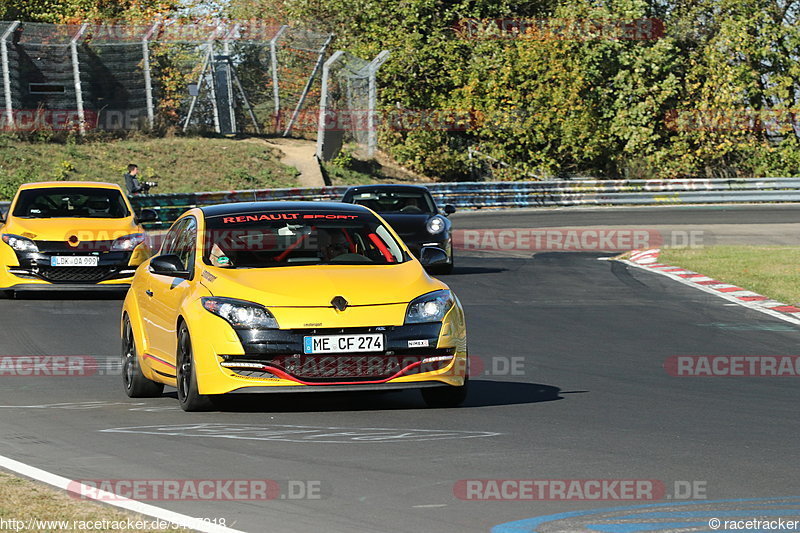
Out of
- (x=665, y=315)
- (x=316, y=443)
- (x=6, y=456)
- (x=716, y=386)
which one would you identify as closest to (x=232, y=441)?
(x=316, y=443)

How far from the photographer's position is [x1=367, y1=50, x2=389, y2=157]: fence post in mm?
49938

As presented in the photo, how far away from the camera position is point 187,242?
10.6m

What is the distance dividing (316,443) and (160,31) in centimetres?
3740

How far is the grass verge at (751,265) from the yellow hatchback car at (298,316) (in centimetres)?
1035

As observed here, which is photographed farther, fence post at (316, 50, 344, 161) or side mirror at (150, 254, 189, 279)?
fence post at (316, 50, 344, 161)

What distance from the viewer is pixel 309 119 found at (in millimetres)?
49969

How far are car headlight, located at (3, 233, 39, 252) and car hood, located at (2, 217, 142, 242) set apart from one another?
0.06 meters

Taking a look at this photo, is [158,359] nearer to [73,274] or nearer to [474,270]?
[73,274]

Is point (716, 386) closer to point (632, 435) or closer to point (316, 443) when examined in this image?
point (632, 435)

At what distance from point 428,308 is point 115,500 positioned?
3.41m

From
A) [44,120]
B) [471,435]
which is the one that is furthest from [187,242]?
[44,120]

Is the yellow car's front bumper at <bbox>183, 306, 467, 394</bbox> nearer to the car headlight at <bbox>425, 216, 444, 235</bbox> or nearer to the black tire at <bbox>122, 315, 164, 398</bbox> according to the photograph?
the black tire at <bbox>122, 315, 164, 398</bbox>

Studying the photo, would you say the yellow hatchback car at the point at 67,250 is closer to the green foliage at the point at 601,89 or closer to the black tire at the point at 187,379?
the black tire at the point at 187,379

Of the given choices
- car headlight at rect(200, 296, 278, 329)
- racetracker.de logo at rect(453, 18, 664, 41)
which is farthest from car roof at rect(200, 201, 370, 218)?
racetracker.de logo at rect(453, 18, 664, 41)
